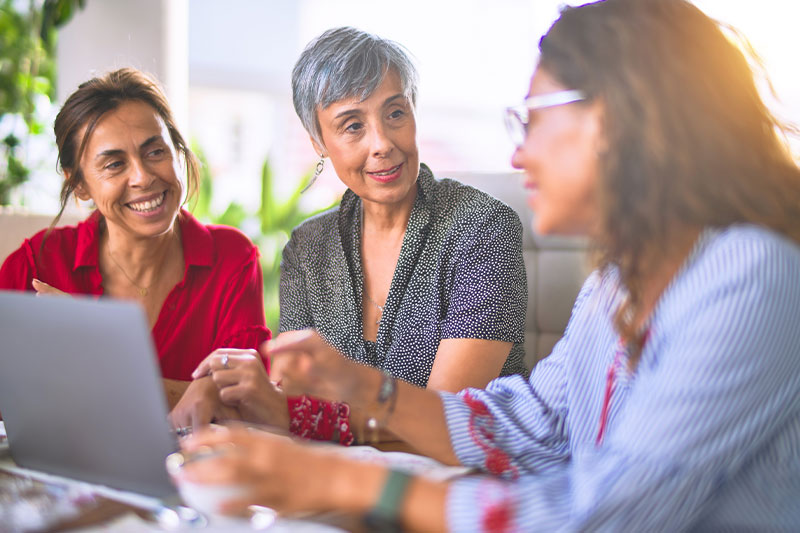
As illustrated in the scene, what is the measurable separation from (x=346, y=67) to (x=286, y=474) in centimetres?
114

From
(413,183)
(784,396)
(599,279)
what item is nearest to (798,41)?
(413,183)

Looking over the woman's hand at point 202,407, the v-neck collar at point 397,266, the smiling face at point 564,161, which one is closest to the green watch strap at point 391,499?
the smiling face at point 564,161

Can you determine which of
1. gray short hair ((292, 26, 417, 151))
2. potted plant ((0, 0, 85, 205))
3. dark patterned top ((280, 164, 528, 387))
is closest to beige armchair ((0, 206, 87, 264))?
dark patterned top ((280, 164, 528, 387))

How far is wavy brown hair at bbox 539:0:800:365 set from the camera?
832 millimetres

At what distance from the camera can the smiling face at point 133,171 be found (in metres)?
1.82

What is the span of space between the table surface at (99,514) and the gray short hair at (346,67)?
1.05 metres

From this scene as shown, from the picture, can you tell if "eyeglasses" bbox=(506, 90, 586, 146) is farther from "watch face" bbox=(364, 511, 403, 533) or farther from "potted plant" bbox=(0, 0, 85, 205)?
"potted plant" bbox=(0, 0, 85, 205)

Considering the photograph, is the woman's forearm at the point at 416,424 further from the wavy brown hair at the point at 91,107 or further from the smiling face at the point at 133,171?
the wavy brown hair at the point at 91,107

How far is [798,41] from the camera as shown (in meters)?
3.96

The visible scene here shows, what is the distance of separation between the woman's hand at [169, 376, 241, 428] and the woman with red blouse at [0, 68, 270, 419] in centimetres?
54

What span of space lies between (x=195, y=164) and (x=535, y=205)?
131 cm

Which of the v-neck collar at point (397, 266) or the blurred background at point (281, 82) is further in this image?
the blurred background at point (281, 82)

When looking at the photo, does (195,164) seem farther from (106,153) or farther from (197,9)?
(197,9)

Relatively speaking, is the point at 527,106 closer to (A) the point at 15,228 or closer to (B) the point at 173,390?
(B) the point at 173,390
